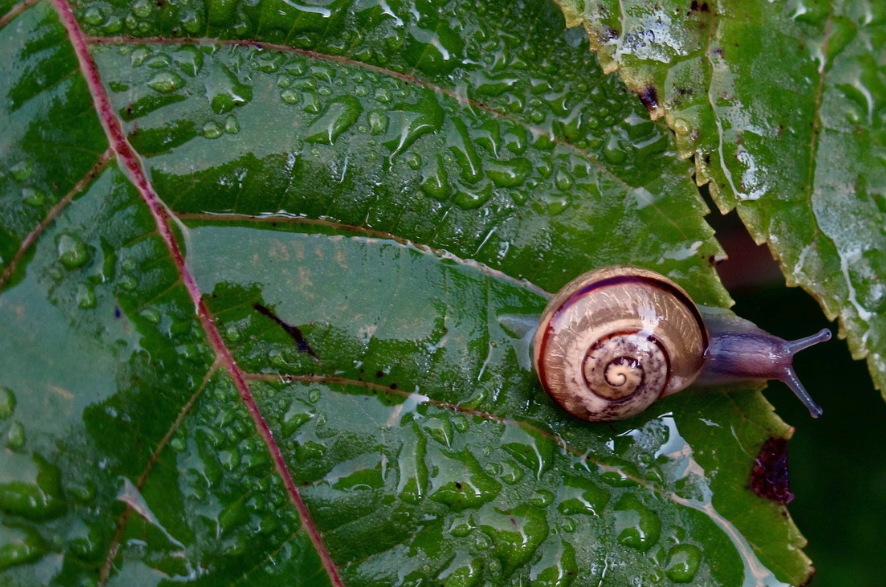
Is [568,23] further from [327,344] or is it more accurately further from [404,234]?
[327,344]

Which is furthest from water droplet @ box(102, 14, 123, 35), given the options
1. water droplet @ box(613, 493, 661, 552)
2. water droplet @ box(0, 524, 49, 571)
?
water droplet @ box(613, 493, 661, 552)

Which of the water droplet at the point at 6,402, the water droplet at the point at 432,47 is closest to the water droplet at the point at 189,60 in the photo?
the water droplet at the point at 432,47

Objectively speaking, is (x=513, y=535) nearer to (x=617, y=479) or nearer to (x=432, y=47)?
(x=617, y=479)

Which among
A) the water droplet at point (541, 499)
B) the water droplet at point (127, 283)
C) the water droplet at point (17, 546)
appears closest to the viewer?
the water droplet at point (17, 546)

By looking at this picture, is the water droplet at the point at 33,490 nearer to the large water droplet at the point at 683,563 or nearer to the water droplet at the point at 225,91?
the water droplet at the point at 225,91

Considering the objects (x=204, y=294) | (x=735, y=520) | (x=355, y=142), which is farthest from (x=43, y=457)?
(x=735, y=520)
